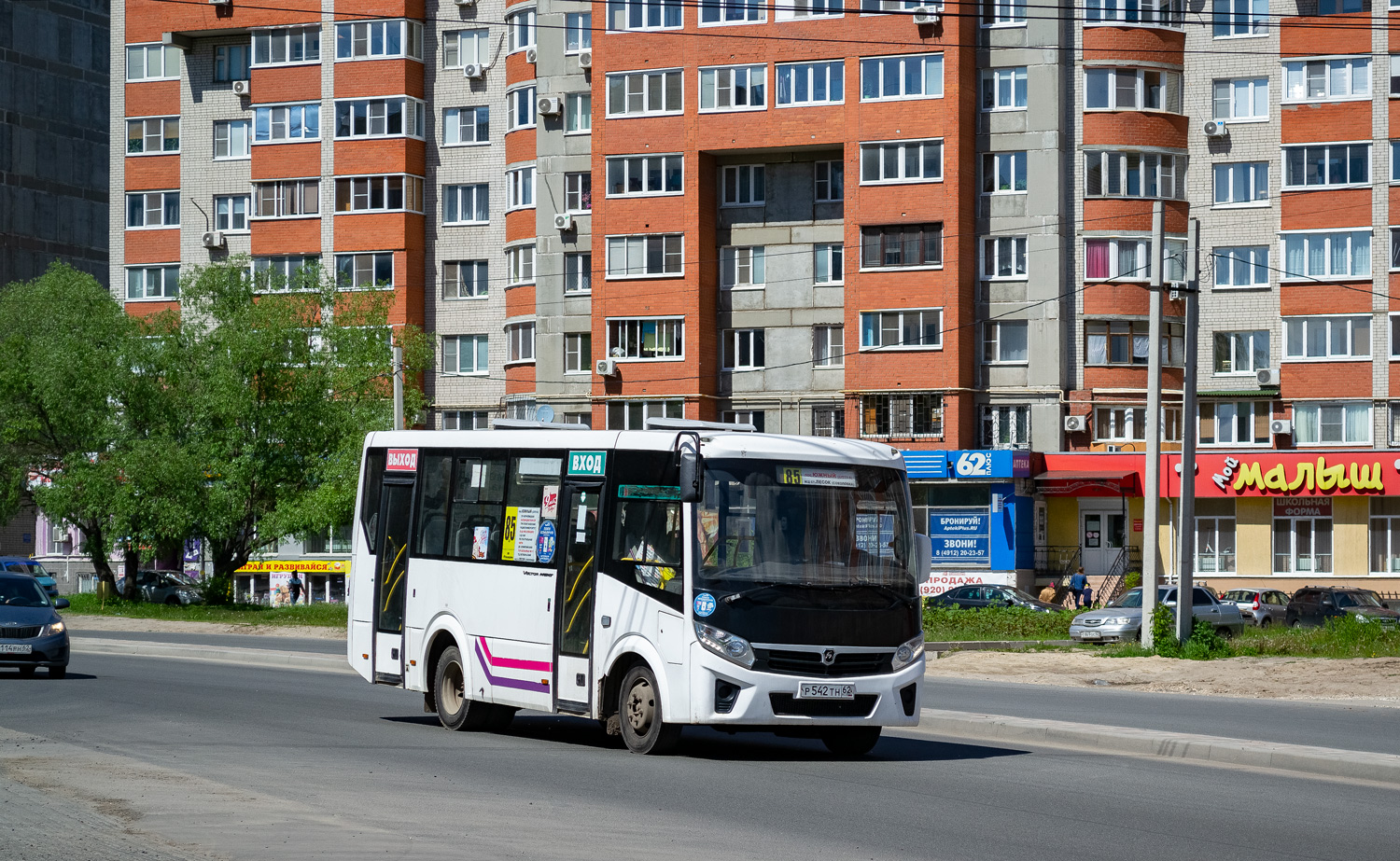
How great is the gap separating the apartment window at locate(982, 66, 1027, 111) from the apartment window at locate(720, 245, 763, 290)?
891 cm

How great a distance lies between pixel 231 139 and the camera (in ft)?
221

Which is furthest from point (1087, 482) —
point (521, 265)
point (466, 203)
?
point (466, 203)

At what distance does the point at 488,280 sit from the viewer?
63938mm

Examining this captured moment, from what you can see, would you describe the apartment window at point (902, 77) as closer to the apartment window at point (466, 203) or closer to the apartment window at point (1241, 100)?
the apartment window at point (1241, 100)

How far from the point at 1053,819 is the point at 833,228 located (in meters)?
46.6

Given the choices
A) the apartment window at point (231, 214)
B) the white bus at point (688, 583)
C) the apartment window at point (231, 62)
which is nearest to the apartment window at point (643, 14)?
the apartment window at point (231, 62)

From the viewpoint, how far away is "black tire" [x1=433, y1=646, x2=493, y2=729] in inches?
678

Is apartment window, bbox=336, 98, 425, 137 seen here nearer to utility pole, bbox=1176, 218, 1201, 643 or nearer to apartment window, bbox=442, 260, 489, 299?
apartment window, bbox=442, 260, 489, 299

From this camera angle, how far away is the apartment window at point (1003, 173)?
55.5m

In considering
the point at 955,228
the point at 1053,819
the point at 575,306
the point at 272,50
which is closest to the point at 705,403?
the point at 575,306

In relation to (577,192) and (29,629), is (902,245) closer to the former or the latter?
(577,192)

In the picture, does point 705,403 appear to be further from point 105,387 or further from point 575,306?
point 105,387

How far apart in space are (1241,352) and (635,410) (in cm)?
2000

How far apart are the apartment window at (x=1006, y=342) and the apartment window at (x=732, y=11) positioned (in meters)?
12.7
